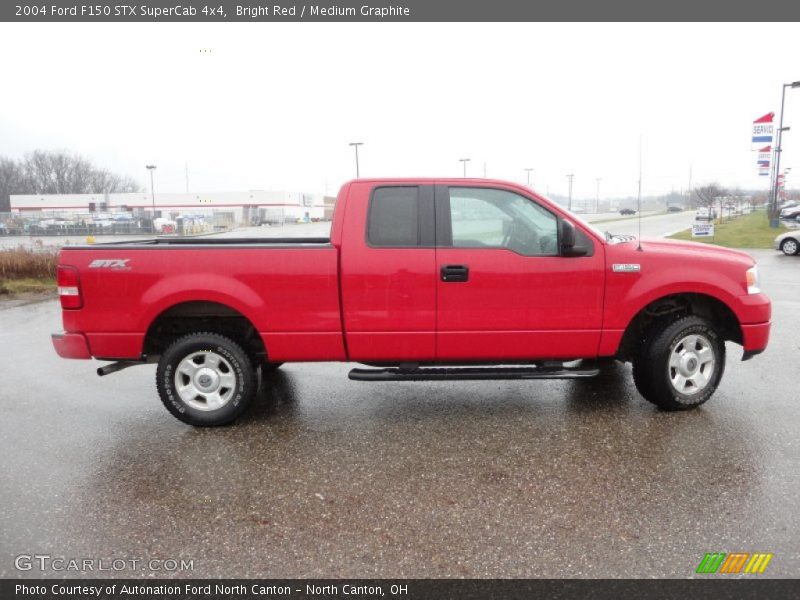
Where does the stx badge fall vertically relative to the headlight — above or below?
above

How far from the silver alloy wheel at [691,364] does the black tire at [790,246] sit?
15.6 meters

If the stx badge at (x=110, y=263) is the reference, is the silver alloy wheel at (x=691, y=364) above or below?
below

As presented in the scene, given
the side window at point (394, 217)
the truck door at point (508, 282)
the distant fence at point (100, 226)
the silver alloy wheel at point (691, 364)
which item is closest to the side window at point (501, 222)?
the truck door at point (508, 282)

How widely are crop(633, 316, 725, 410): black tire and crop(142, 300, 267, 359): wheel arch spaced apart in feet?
10.4

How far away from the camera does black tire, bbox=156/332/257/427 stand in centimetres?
438

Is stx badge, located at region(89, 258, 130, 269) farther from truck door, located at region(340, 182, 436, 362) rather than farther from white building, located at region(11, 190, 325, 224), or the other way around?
white building, located at region(11, 190, 325, 224)

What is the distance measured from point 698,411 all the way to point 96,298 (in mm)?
4947

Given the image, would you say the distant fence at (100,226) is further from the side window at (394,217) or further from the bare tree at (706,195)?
the side window at (394,217)

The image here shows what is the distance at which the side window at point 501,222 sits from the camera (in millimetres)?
4391

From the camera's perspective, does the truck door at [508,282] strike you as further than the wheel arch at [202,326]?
No

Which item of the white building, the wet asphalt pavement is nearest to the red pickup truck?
the wet asphalt pavement

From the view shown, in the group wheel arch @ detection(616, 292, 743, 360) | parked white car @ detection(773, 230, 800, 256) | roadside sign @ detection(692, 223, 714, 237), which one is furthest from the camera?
roadside sign @ detection(692, 223, 714, 237)

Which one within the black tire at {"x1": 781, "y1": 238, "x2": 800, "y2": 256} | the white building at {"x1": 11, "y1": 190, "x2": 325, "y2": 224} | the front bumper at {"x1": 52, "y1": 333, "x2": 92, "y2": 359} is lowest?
the black tire at {"x1": 781, "y1": 238, "x2": 800, "y2": 256}

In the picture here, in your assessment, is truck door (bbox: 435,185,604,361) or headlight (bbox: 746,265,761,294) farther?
headlight (bbox: 746,265,761,294)
